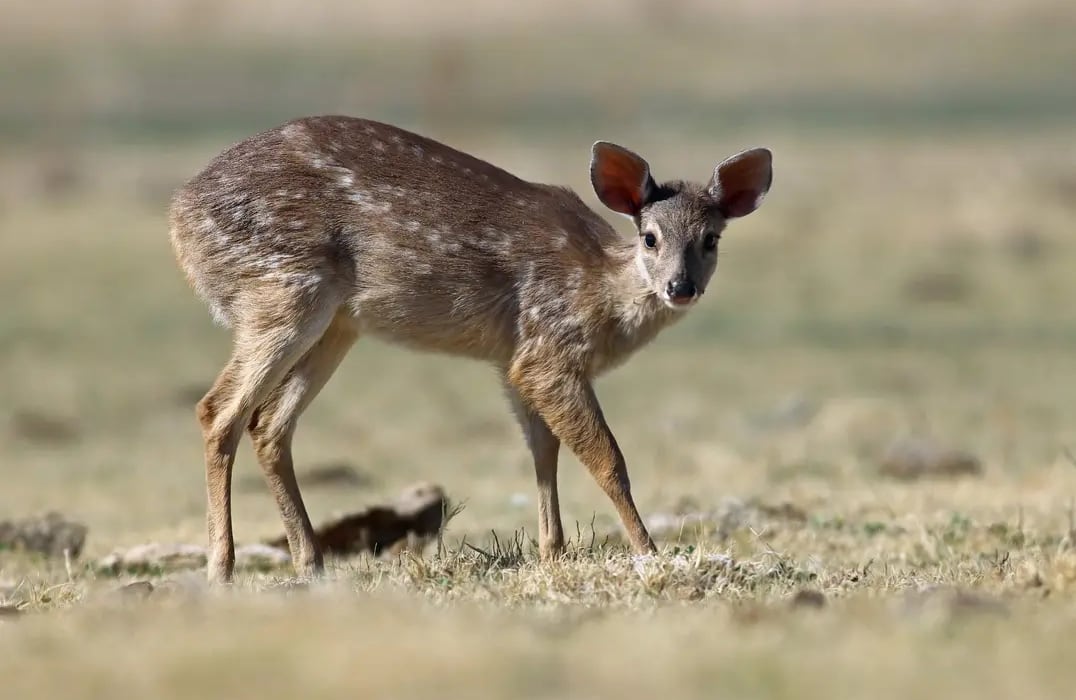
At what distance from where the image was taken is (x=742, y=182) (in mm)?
9656

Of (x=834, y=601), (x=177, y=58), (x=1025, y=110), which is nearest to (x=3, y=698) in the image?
(x=834, y=601)

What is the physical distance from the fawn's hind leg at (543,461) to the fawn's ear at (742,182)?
1470 mm

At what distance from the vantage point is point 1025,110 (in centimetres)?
5516

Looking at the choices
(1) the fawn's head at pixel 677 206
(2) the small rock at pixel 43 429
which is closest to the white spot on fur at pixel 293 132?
(1) the fawn's head at pixel 677 206

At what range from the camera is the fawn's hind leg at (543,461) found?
9.15m

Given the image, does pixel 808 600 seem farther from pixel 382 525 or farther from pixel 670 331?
pixel 670 331

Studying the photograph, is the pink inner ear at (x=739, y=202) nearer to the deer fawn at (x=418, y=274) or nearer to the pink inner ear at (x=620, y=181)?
the deer fawn at (x=418, y=274)

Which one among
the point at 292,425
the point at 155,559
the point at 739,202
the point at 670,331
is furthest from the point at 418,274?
the point at 670,331

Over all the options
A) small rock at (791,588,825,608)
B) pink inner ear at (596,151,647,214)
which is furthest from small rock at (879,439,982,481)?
small rock at (791,588,825,608)

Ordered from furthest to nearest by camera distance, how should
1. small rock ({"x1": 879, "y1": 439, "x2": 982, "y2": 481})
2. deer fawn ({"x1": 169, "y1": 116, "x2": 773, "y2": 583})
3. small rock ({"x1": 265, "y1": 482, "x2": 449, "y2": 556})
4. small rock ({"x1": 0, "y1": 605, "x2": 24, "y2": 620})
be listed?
1. small rock ({"x1": 879, "y1": 439, "x2": 982, "y2": 481})
2. small rock ({"x1": 265, "y1": 482, "x2": 449, "y2": 556})
3. deer fawn ({"x1": 169, "y1": 116, "x2": 773, "y2": 583})
4. small rock ({"x1": 0, "y1": 605, "x2": 24, "y2": 620})

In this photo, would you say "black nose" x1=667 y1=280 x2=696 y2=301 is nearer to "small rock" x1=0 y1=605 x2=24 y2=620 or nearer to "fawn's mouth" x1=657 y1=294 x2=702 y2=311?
"fawn's mouth" x1=657 y1=294 x2=702 y2=311

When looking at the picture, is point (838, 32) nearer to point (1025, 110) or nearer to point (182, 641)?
point (1025, 110)

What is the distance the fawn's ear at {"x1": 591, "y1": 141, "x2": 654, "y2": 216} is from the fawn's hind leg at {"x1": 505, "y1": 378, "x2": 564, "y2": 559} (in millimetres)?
1124

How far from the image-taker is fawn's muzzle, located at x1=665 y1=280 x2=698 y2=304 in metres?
8.91
